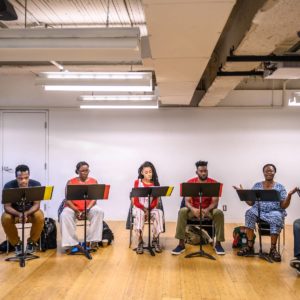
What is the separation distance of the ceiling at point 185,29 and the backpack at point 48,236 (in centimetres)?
244

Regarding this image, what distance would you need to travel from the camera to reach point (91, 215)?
5.95 meters

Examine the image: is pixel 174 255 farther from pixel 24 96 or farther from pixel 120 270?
pixel 24 96

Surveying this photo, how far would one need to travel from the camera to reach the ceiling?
2953 millimetres

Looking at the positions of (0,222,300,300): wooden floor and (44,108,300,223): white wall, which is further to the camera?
(44,108,300,223): white wall

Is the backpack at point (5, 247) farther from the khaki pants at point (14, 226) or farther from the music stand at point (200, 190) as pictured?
the music stand at point (200, 190)

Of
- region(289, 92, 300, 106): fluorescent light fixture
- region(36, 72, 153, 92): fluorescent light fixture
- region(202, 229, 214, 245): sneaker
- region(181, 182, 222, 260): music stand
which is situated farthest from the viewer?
region(289, 92, 300, 106): fluorescent light fixture

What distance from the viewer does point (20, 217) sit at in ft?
18.1

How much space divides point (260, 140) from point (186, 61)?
4287 mm

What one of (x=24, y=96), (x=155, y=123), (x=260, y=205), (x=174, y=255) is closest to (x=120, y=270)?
(x=174, y=255)

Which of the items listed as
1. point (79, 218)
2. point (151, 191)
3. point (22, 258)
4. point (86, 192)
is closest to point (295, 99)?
point (151, 191)

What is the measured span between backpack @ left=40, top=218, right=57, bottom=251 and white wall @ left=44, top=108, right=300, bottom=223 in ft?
8.50

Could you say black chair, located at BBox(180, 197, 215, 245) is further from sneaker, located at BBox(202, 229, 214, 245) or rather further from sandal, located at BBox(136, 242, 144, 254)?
sandal, located at BBox(136, 242, 144, 254)

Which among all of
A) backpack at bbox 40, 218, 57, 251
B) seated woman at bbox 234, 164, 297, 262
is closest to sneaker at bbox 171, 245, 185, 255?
seated woman at bbox 234, 164, 297, 262

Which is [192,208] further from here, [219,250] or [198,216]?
[219,250]
